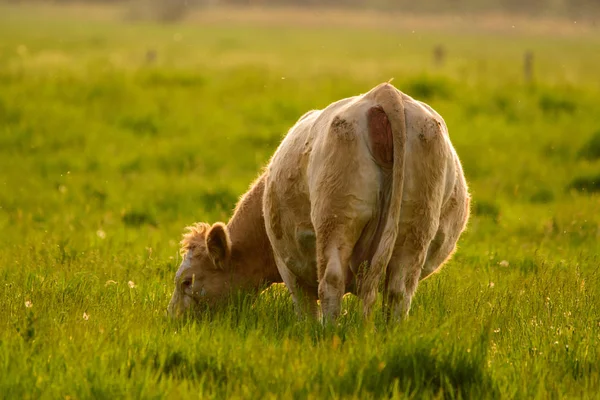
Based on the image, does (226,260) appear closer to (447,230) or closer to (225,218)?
(447,230)

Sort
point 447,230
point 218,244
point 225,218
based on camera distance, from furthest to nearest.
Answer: point 225,218
point 218,244
point 447,230

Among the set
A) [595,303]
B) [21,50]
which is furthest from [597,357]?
[21,50]

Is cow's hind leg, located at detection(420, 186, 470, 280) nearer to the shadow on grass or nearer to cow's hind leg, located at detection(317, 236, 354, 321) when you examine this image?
cow's hind leg, located at detection(317, 236, 354, 321)

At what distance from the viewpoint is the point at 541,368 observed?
14.5ft

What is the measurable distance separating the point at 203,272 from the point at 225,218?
3901 mm

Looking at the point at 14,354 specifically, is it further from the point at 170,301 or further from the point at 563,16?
the point at 563,16

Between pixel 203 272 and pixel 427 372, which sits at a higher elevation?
pixel 427 372

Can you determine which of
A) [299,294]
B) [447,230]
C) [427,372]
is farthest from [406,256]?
[299,294]

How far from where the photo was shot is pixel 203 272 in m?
6.07

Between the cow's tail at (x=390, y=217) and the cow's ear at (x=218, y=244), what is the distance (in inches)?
53.0

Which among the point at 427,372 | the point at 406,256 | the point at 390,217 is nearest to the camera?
the point at 427,372

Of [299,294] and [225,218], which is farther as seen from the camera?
[225,218]

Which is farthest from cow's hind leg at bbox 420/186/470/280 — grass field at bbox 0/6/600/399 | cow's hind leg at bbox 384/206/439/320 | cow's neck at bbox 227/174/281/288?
cow's neck at bbox 227/174/281/288

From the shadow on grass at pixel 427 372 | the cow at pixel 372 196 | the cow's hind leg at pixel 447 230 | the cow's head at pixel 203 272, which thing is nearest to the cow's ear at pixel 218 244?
the cow's head at pixel 203 272
